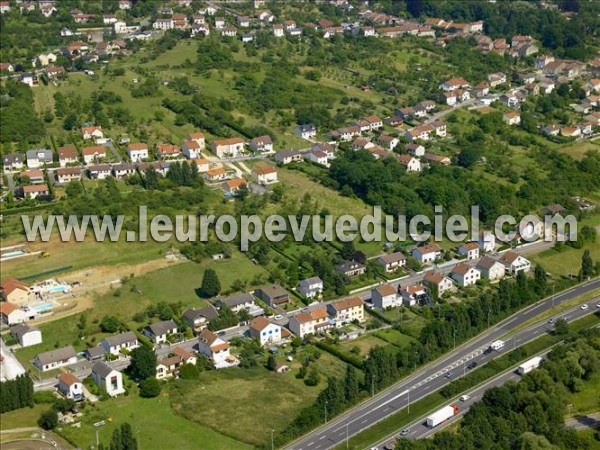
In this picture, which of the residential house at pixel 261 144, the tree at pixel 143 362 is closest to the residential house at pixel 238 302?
the tree at pixel 143 362

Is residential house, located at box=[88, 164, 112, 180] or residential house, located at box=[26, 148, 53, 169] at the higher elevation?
residential house, located at box=[26, 148, 53, 169]

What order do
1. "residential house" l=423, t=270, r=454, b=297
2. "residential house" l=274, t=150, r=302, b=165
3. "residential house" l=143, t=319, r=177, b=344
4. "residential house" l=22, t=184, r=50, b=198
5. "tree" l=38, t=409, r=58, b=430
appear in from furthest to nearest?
"residential house" l=274, t=150, r=302, b=165 < "residential house" l=22, t=184, r=50, b=198 < "residential house" l=423, t=270, r=454, b=297 < "residential house" l=143, t=319, r=177, b=344 < "tree" l=38, t=409, r=58, b=430

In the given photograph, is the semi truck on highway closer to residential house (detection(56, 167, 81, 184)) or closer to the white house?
the white house

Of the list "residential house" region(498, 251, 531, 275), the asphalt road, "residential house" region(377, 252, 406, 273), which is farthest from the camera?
"residential house" region(498, 251, 531, 275)

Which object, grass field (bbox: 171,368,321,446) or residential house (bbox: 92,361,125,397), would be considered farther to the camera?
residential house (bbox: 92,361,125,397)

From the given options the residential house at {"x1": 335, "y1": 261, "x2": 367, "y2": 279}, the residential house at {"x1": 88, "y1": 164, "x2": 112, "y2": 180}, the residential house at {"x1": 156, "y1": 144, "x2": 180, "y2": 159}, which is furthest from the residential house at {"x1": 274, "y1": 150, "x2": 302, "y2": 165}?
the residential house at {"x1": 335, "y1": 261, "x2": 367, "y2": 279}

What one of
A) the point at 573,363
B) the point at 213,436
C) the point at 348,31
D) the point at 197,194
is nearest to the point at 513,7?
the point at 348,31
